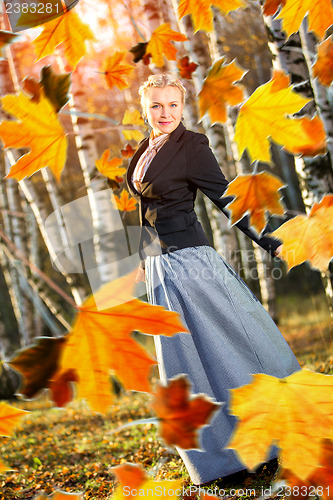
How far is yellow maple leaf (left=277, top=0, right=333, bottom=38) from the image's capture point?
0.94 metres

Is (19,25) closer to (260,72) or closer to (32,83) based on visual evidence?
(32,83)

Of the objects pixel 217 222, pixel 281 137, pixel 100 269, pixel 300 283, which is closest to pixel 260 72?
pixel 300 283

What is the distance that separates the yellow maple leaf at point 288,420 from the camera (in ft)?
2.59

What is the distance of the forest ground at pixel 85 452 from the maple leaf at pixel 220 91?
98cm

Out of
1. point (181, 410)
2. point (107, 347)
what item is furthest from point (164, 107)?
point (181, 410)

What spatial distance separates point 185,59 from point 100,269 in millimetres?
1613

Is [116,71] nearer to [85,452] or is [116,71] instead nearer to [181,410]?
[181,410]

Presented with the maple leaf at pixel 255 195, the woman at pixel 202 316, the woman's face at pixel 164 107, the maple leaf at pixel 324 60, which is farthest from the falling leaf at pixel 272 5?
the woman at pixel 202 316

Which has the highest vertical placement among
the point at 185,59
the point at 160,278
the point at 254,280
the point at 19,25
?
the point at 185,59

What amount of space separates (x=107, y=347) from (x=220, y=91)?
2.03 feet

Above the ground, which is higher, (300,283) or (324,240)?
(324,240)

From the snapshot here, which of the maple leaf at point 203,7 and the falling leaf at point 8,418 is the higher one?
the maple leaf at point 203,7

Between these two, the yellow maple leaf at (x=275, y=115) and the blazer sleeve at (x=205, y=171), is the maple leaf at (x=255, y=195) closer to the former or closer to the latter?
the yellow maple leaf at (x=275, y=115)

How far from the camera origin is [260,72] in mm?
8867
